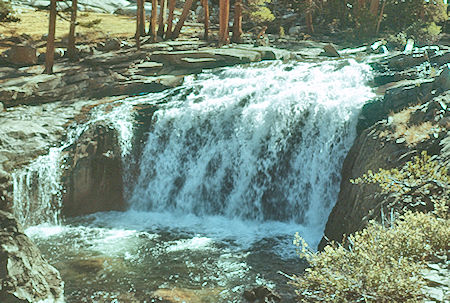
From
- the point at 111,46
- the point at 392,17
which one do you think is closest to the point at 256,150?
the point at 111,46

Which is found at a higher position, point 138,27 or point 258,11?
point 258,11

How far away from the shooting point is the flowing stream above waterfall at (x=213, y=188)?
33.0ft

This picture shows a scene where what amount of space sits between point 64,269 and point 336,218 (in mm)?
5743

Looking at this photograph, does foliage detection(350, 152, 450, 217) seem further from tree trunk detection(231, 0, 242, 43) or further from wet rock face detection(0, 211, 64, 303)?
tree trunk detection(231, 0, 242, 43)

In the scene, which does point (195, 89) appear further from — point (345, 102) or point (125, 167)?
point (345, 102)

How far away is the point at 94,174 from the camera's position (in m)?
14.1

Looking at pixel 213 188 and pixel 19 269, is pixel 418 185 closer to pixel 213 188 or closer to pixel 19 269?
pixel 19 269

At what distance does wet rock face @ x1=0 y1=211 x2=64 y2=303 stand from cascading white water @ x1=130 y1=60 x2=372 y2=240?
19.6 feet

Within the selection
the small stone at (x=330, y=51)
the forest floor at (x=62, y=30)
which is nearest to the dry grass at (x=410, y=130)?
the small stone at (x=330, y=51)

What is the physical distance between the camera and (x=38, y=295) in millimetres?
7887

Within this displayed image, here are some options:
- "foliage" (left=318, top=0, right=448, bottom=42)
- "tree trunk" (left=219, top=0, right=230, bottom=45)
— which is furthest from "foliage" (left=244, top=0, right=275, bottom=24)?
"foliage" (left=318, top=0, right=448, bottom=42)

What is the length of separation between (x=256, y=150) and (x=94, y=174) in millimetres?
4559

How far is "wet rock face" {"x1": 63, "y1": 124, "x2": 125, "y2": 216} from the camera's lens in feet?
45.3

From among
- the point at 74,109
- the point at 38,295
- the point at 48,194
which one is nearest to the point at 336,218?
the point at 38,295
